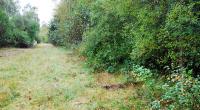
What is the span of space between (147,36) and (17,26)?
110 ft

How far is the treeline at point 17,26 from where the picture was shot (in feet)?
113

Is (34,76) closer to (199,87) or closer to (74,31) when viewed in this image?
(199,87)

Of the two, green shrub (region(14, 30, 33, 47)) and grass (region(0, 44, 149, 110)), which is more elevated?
green shrub (region(14, 30, 33, 47))

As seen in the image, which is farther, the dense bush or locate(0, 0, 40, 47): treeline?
locate(0, 0, 40, 47): treeline

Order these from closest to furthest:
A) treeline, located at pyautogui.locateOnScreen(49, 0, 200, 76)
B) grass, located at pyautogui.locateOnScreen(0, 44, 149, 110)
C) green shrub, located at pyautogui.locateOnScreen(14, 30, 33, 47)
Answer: grass, located at pyautogui.locateOnScreen(0, 44, 149, 110) < treeline, located at pyautogui.locateOnScreen(49, 0, 200, 76) < green shrub, located at pyautogui.locateOnScreen(14, 30, 33, 47)

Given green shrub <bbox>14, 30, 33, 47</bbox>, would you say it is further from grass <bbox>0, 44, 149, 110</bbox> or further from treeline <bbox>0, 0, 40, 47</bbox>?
grass <bbox>0, 44, 149, 110</bbox>

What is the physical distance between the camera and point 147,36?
33.4 feet

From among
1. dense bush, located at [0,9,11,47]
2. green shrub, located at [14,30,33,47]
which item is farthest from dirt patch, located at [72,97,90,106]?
green shrub, located at [14,30,33,47]

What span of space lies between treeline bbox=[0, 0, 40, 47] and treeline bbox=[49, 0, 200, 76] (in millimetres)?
19532

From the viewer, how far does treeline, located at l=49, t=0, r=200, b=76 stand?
8836 millimetres

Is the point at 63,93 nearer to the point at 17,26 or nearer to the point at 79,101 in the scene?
the point at 79,101

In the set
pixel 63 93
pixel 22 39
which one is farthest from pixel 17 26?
pixel 63 93

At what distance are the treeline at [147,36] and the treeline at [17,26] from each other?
19.5 metres

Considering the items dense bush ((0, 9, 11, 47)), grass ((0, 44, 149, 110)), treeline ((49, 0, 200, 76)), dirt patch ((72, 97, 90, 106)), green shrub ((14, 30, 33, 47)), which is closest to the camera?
grass ((0, 44, 149, 110))
